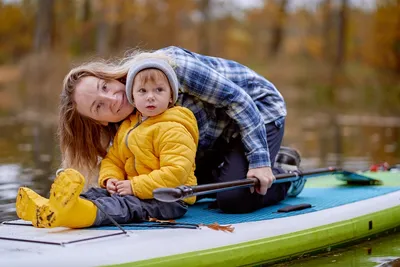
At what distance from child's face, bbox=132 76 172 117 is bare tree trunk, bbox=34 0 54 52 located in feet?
60.2

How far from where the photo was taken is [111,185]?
368 cm

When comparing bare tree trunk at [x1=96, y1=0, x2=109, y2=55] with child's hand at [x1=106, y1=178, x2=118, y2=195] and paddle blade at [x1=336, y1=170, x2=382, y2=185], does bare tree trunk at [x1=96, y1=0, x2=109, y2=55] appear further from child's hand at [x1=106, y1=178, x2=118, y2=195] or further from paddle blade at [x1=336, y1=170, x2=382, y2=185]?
child's hand at [x1=106, y1=178, x2=118, y2=195]

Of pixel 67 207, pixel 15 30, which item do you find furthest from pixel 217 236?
pixel 15 30

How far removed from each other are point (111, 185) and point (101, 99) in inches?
15.5

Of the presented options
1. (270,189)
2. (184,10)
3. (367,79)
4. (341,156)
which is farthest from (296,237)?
(184,10)

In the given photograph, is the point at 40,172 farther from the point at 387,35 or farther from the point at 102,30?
the point at 102,30

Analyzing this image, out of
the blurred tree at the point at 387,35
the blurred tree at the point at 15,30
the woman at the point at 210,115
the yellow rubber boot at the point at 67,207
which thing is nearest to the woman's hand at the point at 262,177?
the woman at the point at 210,115

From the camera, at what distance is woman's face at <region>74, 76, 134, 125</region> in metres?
3.69

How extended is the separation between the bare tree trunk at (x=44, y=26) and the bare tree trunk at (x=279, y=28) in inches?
254

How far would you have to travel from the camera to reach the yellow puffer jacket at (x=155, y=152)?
11.6 ft

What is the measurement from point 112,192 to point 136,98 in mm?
442

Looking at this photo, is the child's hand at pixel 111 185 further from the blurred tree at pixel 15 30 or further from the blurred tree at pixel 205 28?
the blurred tree at pixel 15 30

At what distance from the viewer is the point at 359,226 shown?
410cm

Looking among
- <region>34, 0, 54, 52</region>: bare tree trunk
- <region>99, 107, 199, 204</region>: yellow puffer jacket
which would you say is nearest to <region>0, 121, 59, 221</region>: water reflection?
<region>99, 107, 199, 204</region>: yellow puffer jacket
